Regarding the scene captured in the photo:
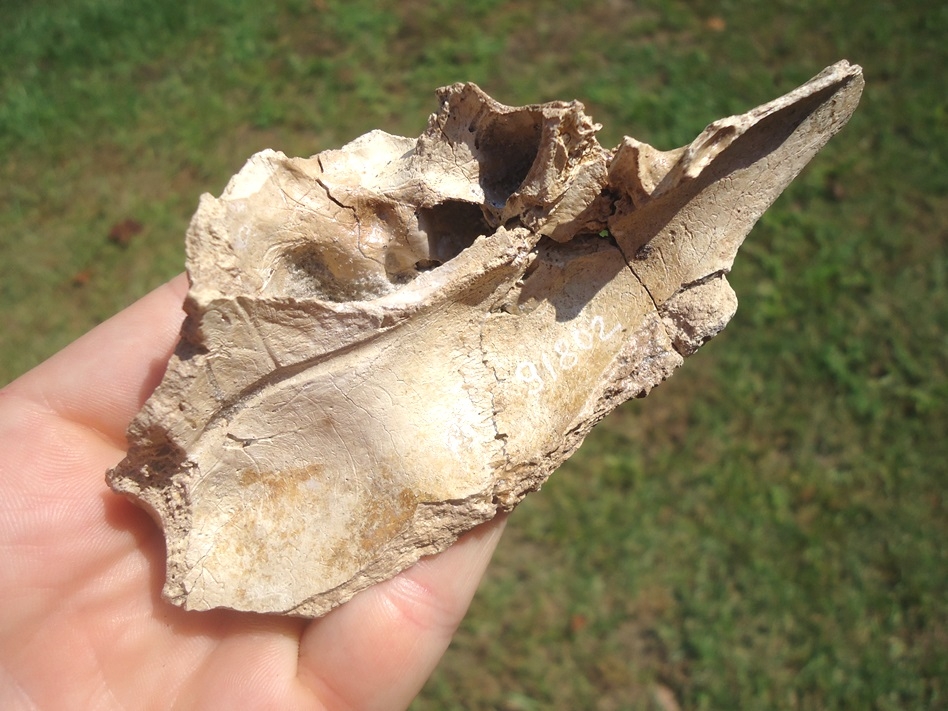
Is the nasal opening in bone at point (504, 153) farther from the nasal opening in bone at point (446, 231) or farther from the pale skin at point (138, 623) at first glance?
the pale skin at point (138, 623)

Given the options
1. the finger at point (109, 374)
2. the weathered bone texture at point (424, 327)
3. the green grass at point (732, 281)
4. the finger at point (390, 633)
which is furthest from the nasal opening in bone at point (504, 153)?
the green grass at point (732, 281)

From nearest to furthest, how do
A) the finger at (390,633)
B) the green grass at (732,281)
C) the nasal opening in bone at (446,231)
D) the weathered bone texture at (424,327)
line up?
the weathered bone texture at (424,327) → the nasal opening in bone at (446,231) → the finger at (390,633) → the green grass at (732,281)

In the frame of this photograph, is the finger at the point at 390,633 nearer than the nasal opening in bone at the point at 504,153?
No

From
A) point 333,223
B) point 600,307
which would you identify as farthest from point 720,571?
point 333,223

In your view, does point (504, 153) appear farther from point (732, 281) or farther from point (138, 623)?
point (732, 281)

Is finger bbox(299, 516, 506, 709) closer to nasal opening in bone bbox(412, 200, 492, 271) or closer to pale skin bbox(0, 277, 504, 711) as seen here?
pale skin bbox(0, 277, 504, 711)

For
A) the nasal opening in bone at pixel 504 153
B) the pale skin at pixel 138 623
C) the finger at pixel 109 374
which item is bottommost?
the pale skin at pixel 138 623

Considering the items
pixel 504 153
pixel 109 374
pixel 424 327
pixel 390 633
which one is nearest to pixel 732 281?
pixel 504 153
